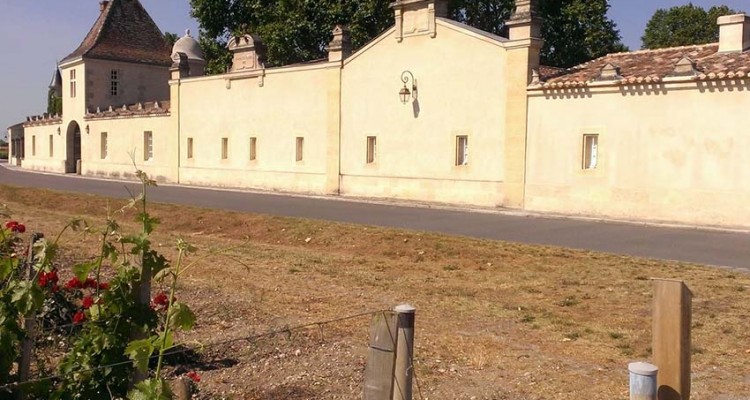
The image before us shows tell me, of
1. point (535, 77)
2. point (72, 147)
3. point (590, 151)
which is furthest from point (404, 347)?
point (72, 147)

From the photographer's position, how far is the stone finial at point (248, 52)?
105 ft

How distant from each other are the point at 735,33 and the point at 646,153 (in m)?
3.89

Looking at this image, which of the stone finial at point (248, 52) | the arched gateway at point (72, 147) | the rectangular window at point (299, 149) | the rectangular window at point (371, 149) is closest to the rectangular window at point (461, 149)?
the rectangular window at point (371, 149)

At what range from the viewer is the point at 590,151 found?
2086 centimetres

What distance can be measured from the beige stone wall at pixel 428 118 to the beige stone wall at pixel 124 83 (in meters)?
23.4

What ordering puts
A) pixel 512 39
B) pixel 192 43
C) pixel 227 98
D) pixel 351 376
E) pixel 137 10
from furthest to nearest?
pixel 137 10 → pixel 192 43 → pixel 227 98 → pixel 512 39 → pixel 351 376

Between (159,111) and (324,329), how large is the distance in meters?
32.1

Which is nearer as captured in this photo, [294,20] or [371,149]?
[371,149]

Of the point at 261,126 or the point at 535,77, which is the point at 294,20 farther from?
the point at 535,77

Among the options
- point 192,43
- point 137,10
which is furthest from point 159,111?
point 137,10

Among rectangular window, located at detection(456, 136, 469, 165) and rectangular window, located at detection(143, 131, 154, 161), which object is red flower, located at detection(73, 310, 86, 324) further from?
rectangular window, located at detection(143, 131, 154, 161)

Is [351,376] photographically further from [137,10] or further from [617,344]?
[137,10]

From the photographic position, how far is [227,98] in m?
33.2

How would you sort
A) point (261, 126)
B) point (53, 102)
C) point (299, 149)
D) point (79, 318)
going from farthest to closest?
point (53, 102) < point (261, 126) < point (299, 149) < point (79, 318)
